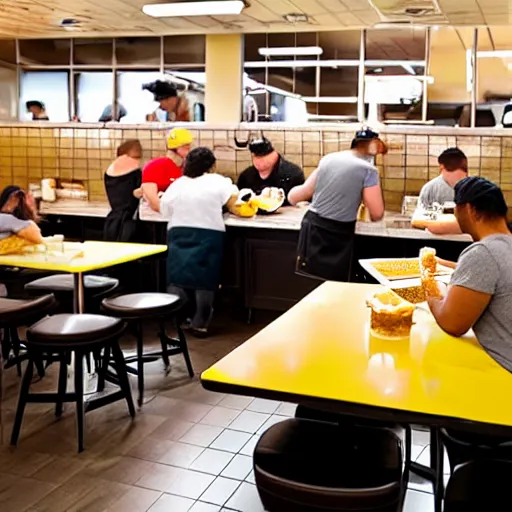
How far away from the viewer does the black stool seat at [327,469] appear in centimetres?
171

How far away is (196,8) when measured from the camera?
578 centimetres

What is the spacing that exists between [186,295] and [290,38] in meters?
4.88

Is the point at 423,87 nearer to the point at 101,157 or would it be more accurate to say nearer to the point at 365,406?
the point at 101,157

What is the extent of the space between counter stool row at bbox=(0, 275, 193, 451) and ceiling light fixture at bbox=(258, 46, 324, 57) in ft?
18.1

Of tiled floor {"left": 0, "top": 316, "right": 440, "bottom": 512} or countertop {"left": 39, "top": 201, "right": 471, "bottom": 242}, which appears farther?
countertop {"left": 39, "top": 201, "right": 471, "bottom": 242}

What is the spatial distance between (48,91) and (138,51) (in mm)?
1566

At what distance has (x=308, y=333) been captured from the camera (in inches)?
96.7

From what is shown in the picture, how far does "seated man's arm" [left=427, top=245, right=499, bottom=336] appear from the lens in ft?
7.39

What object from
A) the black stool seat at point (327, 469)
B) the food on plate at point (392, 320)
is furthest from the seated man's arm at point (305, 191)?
the black stool seat at point (327, 469)

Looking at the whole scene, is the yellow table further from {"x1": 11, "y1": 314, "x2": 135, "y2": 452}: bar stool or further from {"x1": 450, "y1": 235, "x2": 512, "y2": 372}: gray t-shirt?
{"x1": 450, "y1": 235, "x2": 512, "y2": 372}: gray t-shirt

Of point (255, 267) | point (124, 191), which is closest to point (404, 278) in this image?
point (255, 267)

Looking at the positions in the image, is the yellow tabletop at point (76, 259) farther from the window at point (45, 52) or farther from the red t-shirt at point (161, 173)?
the window at point (45, 52)

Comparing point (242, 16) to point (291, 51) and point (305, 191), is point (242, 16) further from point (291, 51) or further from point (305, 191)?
point (291, 51)

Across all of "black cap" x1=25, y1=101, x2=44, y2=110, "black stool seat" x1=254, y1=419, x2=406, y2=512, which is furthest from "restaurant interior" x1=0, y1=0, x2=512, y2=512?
"black cap" x1=25, y1=101, x2=44, y2=110
